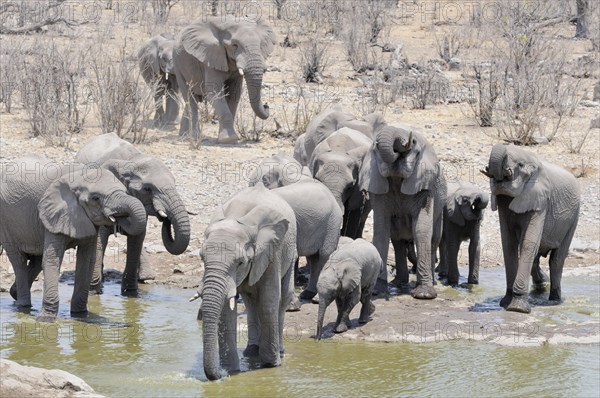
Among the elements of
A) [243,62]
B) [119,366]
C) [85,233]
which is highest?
[243,62]

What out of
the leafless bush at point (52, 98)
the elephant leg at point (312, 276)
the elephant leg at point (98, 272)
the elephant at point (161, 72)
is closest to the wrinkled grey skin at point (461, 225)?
the elephant leg at point (312, 276)

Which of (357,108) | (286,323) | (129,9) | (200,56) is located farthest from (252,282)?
(129,9)

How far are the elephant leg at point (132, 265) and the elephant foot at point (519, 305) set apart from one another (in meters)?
3.52

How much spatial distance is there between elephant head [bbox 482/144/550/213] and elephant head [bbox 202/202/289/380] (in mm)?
2994

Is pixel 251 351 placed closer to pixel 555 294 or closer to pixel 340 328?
pixel 340 328

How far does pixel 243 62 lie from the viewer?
693 inches

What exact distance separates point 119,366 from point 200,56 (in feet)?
29.9

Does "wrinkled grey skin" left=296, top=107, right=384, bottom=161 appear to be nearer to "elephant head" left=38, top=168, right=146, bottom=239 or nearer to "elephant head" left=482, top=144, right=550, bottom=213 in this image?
"elephant head" left=482, top=144, right=550, bottom=213

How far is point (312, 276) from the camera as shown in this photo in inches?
465

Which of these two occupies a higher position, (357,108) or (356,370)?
(357,108)

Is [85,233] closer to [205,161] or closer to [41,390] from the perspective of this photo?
[41,390]

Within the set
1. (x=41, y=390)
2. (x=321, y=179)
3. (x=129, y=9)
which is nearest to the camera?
(x=41, y=390)

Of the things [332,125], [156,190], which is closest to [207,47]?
[332,125]

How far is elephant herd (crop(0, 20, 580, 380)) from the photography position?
940 cm
